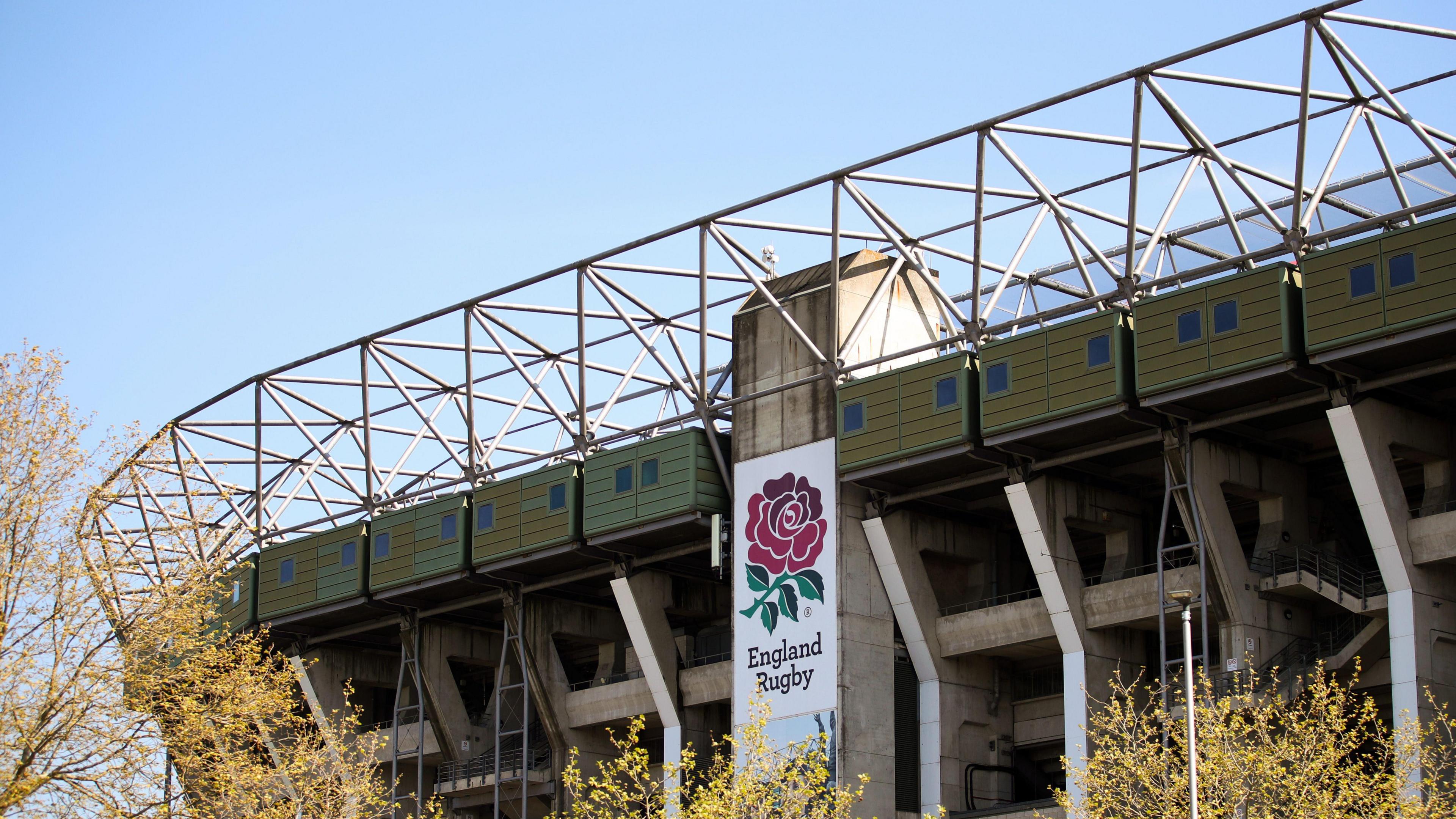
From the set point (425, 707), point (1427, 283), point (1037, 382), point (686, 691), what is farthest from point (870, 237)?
point (425, 707)

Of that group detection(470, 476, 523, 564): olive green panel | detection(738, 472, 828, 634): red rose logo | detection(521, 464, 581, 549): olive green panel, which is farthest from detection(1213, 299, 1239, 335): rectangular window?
detection(470, 476, 523, 564): olive green panel

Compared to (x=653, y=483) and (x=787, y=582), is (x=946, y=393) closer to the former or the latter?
(x=787, y=582)

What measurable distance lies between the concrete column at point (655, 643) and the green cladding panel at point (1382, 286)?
1204 inches

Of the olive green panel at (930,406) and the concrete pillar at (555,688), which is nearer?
the olive green panel at (930,406)

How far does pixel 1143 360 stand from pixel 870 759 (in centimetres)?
1772

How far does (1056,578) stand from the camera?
6556cm

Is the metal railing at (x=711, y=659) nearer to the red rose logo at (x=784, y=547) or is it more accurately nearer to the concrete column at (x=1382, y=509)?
the red rose logo at (x=784, y=547)

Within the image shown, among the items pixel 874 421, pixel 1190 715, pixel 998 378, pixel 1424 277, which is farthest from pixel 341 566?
pixel 1190 715

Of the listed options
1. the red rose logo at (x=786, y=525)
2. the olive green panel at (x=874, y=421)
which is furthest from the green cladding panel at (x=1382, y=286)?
the red rose logo at (x=786, y=525)

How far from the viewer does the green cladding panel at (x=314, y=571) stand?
86.4m

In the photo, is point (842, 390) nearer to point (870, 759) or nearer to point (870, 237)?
point (870, 237)

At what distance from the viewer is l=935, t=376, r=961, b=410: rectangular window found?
2628 inches

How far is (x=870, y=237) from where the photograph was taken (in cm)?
7594

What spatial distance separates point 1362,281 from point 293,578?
172 feet
